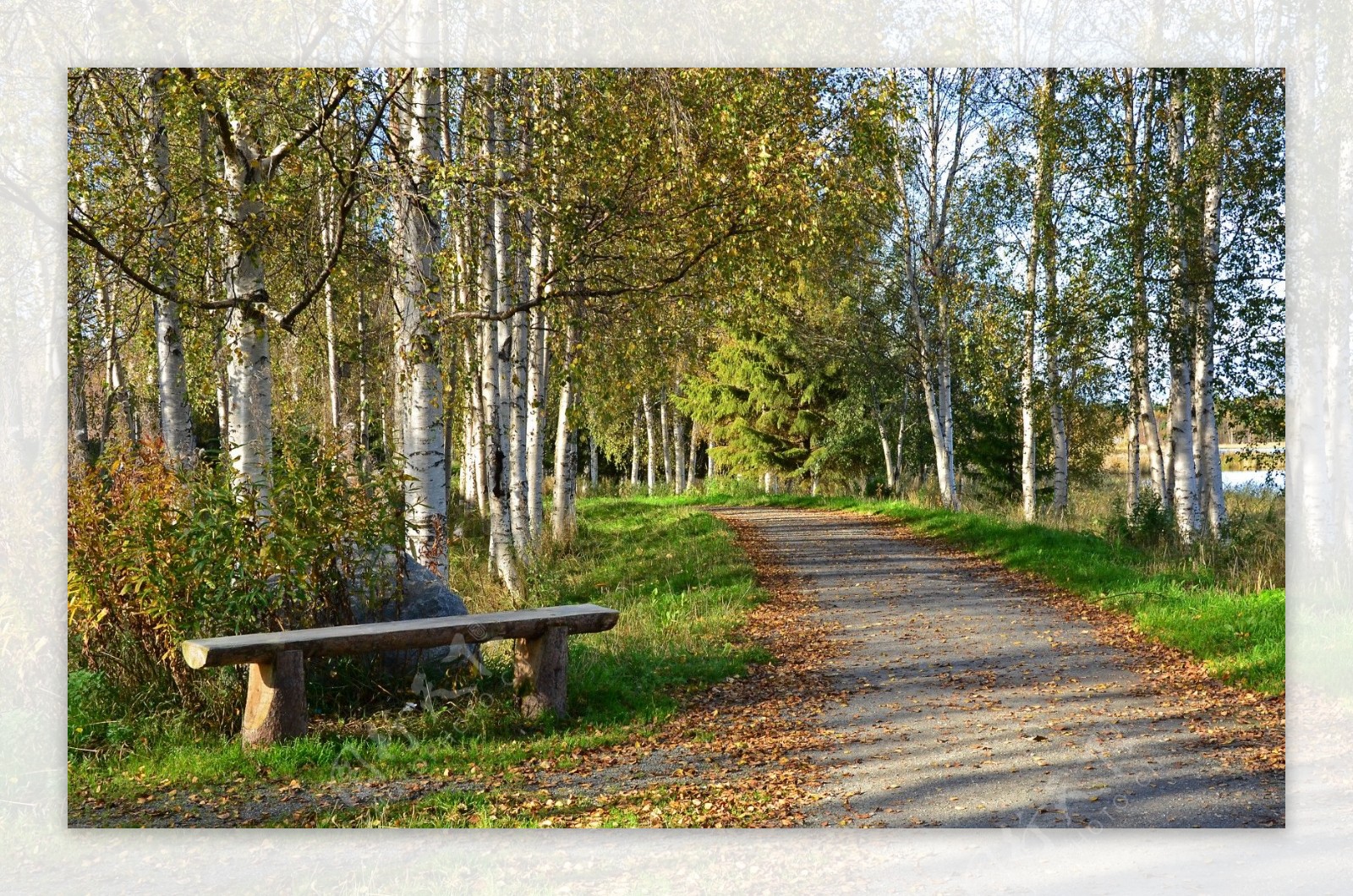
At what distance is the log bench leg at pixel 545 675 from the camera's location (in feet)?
18.7

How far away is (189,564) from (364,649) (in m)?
1.07

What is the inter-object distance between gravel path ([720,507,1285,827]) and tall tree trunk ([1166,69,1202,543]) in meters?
2.20

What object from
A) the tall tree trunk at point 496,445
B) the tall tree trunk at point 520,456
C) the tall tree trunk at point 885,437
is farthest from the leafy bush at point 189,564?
the tall tree trunk at point 885,437

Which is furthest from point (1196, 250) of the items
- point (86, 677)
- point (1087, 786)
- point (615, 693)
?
point (86, 677)

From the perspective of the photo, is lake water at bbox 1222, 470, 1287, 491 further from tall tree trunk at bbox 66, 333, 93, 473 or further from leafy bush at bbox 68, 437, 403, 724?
→ tall tree trunk at bbox 66, 333, 93, 473

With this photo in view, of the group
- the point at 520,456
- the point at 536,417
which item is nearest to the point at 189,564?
the point at 520,456

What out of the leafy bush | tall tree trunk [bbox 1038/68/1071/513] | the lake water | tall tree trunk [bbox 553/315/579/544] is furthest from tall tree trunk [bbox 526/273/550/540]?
the lake water

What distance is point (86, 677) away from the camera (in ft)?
18.4

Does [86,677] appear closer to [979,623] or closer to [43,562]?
[43,562]

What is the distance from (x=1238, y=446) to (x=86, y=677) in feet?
28.6

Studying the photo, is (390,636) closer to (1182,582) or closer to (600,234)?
(600,234)

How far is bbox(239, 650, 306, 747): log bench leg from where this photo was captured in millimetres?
5145

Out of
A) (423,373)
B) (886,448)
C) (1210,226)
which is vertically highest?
(1210,226)

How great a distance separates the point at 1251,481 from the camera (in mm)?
9461
